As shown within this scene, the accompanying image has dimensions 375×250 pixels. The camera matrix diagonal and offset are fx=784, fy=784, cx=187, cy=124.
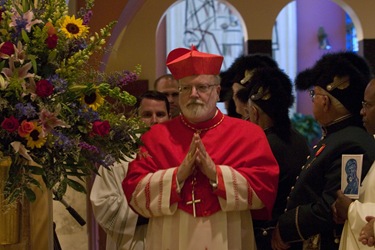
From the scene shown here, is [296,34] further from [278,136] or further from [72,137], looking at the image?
[72,137]

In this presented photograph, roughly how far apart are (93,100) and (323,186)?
1.41 meters

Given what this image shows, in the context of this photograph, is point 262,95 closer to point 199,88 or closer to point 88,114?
point 199,88

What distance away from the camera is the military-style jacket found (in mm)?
3787

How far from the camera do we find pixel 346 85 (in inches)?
157

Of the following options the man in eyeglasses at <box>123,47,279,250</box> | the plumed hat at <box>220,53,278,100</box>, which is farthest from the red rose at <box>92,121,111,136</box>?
the plumed hat at <box>220,53,278,100</box>

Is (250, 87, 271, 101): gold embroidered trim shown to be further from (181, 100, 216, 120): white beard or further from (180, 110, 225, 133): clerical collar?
(181, 100, 216, 120): white beard

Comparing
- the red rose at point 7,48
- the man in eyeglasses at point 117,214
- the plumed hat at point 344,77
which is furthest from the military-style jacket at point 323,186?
the red rose at point 7,48

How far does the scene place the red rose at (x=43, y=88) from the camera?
2.83 m

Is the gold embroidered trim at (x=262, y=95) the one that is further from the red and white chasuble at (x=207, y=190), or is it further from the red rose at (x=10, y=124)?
the red rose at (x=10, y=124)

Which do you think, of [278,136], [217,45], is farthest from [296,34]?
[278,136]

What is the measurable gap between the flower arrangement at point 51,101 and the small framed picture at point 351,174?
0.99m

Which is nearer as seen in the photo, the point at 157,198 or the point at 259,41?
the point at 157,198

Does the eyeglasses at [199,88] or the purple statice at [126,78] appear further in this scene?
the eyeglasses at [199,88]

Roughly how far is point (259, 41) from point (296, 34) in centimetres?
519
